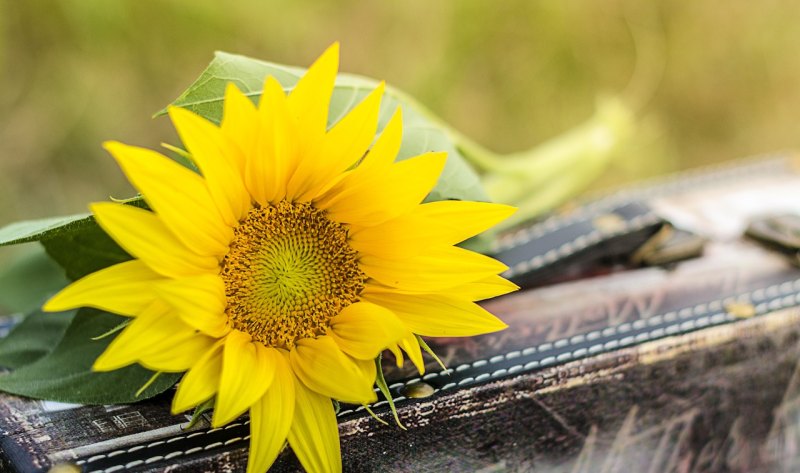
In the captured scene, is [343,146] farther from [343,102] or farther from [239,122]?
[343,102]

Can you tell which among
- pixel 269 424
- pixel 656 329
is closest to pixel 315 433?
pixel 269 424

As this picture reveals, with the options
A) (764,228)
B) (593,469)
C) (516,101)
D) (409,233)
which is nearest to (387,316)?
(409,233)

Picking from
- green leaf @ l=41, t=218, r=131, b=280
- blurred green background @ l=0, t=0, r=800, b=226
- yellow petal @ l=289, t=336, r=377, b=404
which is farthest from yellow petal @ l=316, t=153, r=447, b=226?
blurred green background @ l=0, t=0, r=800, b=226

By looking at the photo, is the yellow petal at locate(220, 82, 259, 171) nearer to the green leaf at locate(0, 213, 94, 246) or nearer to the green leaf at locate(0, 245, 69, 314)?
the green leaf at locate(0, 213, 94, 246)

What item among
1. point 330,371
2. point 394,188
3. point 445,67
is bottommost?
point 330,371

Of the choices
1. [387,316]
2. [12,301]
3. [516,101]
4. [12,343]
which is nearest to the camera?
[387,316]

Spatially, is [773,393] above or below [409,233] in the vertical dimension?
below

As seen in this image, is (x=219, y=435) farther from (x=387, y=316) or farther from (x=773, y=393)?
(x=773, y=393)
